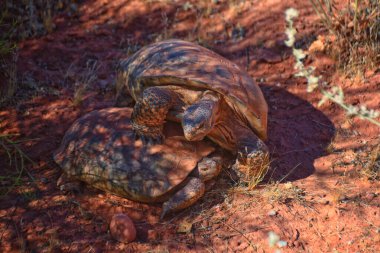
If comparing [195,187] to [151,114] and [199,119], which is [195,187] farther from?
[151,114]

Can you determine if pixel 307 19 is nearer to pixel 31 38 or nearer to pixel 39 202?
pixel 31 38

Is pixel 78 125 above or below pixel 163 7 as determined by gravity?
below

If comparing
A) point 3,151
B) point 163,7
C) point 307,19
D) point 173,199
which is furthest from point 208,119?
point 163,7

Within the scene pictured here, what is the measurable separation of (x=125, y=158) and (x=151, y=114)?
0.43 m

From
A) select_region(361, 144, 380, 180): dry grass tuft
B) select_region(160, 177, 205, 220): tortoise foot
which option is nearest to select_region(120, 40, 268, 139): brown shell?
select_region(160, 177, 205, 220): tortoise foot

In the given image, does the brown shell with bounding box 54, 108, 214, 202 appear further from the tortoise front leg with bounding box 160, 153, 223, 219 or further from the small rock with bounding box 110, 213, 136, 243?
the small rock with bounding box 110, 213, 136, 243

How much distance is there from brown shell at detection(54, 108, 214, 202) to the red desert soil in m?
0.19

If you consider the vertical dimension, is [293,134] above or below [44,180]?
below

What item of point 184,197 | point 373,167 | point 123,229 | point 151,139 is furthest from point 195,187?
point 373,167

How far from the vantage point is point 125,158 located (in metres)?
3.90

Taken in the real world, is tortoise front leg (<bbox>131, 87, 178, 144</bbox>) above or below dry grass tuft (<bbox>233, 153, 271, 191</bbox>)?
above

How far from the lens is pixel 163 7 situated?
6449 millimetres

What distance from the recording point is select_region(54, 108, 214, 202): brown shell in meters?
3.78

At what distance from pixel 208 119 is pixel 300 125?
1.48m
